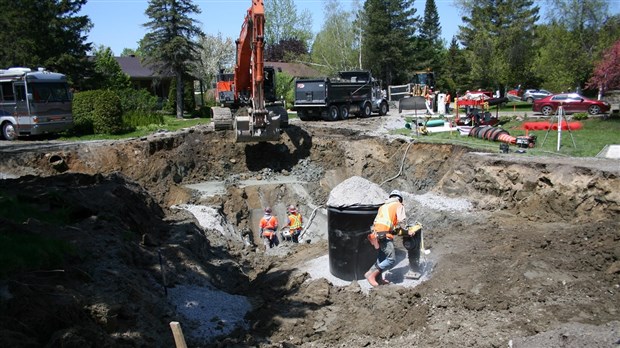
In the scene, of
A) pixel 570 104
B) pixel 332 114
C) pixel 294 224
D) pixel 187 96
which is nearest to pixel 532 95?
pixel 570 104

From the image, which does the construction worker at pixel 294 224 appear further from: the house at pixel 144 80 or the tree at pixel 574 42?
the house at pixel 144 80

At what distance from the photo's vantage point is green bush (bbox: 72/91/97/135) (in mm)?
22719

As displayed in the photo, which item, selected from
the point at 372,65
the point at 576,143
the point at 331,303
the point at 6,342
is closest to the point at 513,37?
the point at 372,65

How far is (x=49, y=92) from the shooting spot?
20953mm

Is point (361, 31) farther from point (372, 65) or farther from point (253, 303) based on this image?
point (253, 303)

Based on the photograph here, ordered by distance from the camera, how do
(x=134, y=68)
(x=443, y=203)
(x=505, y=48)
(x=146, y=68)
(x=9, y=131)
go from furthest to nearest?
(x=134, y=68)
(x=146, y=68)
(x=505, y=48)
(x=9, y=131)
(x=443, y=203)

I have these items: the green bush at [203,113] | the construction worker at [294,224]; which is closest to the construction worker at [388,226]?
the construction worker at [294,224]

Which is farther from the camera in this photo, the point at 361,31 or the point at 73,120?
the point at 361,31

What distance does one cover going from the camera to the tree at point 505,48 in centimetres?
3481

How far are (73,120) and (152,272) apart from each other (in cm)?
1657

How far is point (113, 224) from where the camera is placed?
934 centimetres

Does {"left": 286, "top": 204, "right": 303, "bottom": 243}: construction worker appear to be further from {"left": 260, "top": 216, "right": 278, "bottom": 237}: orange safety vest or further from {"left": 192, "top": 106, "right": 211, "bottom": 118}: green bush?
{"left": 192, "top": 106, "right": 211, "bottom": 118}: green bush

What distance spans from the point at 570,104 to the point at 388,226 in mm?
22081

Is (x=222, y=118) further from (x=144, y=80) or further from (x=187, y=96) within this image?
(x=144, y=80)
